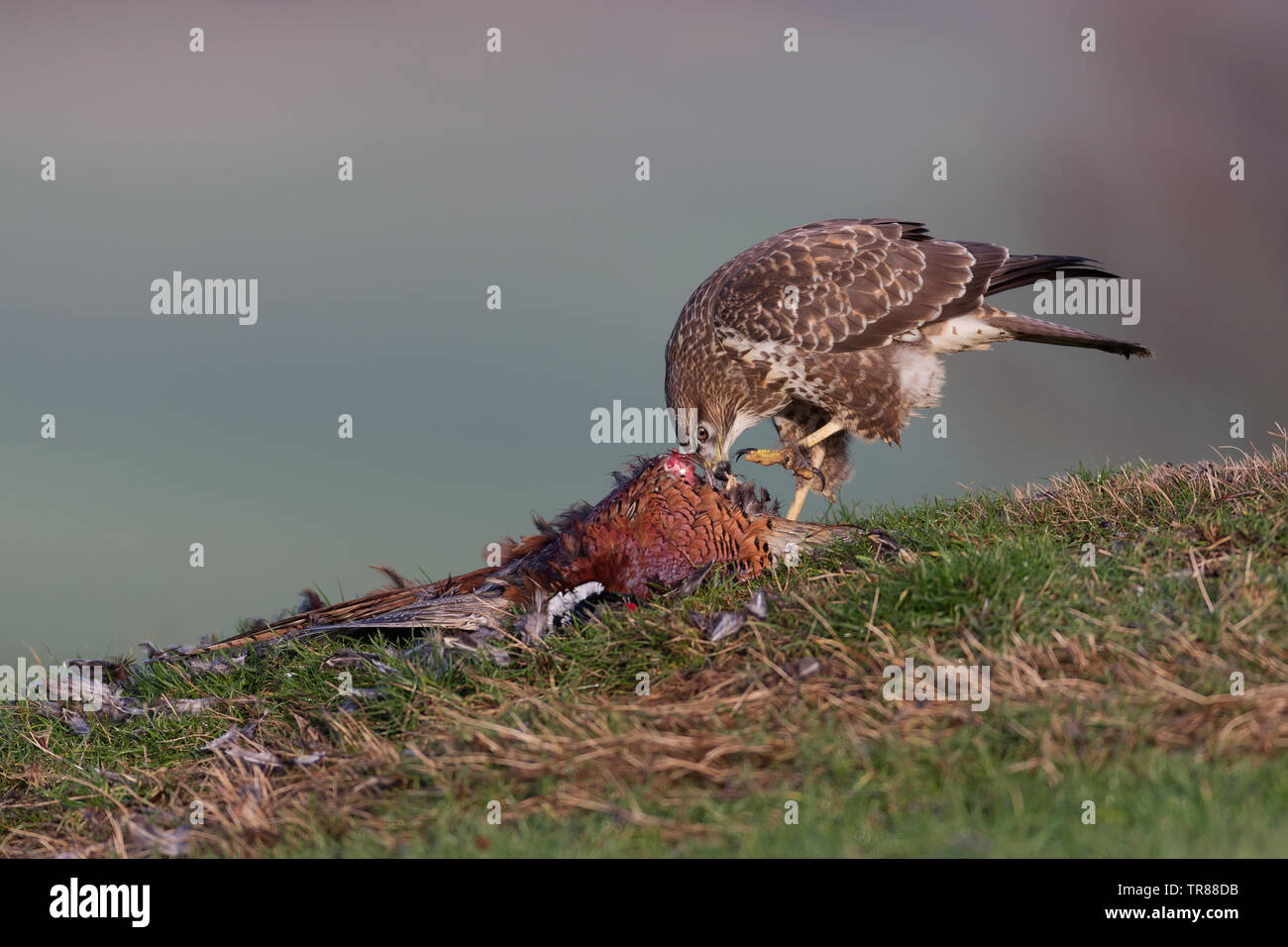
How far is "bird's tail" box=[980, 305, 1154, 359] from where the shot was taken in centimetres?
762

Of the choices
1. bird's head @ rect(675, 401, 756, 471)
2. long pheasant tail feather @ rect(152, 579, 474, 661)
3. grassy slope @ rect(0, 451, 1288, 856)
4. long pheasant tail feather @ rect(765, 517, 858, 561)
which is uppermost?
bird's head @ rect(675, 401, 756, 471)

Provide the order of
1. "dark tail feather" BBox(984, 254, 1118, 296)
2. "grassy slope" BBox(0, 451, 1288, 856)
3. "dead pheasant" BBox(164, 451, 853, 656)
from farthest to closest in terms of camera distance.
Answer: "dark tail feather" BBox(984, 254, 1118, 296)
"dead pheasant" BBox(164, 451, 853, 656)
"grassy slope" BBox(0, 451, 1288, 856)

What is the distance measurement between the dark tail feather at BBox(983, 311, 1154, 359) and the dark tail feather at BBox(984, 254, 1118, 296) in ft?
0.76

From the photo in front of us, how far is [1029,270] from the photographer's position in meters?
7.66

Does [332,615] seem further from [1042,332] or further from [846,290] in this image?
[1042,332]

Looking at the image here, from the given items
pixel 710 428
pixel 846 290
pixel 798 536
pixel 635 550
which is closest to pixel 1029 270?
pixel 846 290

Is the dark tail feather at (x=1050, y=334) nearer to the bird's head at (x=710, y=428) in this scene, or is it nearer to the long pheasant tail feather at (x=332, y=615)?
the bird's head at (x=710, y=428)

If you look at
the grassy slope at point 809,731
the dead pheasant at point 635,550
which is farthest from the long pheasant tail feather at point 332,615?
the grassy slope at point 809,731

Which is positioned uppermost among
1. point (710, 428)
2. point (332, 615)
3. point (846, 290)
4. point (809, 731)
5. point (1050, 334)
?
point (846, 290)

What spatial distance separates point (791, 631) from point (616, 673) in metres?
0.72

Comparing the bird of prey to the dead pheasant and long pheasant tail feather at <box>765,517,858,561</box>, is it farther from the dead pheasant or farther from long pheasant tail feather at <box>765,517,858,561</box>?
the dead pheasant

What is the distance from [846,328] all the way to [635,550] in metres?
3.36

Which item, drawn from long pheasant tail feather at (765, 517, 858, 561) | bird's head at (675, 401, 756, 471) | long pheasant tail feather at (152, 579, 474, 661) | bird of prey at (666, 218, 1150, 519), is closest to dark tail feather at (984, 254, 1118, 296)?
bird of prey at (666, 218, 1150, 519)
